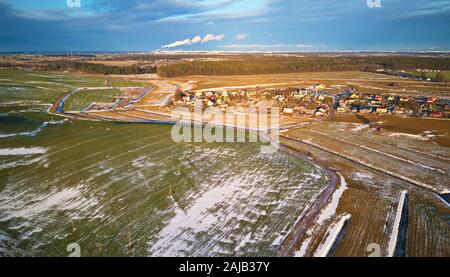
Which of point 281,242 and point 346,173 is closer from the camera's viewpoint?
point 281,242

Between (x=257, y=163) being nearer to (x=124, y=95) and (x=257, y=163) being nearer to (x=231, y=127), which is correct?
(x=231, y=127)

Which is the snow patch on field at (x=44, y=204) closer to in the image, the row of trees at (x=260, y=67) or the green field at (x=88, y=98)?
the green field at (x=88, y=98)

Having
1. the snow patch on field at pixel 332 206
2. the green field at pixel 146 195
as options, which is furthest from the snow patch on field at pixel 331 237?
the green field at pixel 146 195

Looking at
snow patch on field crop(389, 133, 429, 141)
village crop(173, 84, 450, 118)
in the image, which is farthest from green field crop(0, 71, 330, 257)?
village crop(173, 84, 450, 118)

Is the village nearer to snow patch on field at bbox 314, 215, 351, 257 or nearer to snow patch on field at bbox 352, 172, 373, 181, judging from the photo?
snow patch on field at bbox 352, 172, 373, 181

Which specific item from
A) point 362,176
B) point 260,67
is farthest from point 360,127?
point 260,67
